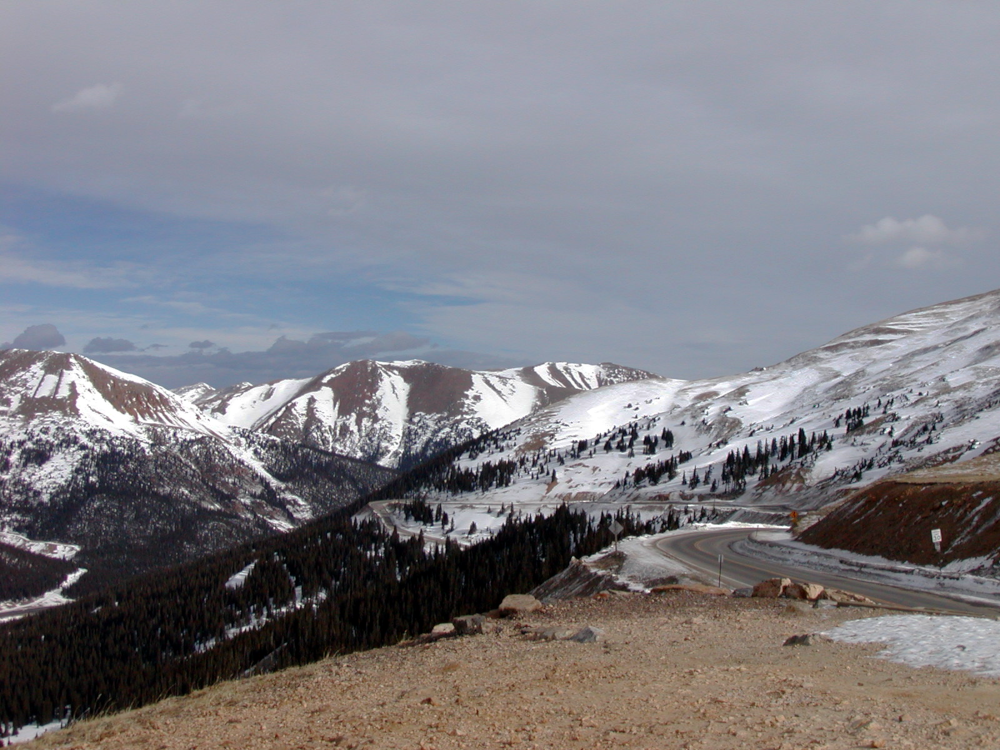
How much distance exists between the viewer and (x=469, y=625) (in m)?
22.9

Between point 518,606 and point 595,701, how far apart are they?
41.6 feet

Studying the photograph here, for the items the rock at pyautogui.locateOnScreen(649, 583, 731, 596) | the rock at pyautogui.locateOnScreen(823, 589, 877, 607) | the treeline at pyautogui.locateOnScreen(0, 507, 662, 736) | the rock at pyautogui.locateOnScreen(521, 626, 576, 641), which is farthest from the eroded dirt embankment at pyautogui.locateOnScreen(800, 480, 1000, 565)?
the treeline at pyautogui.locateOnScreen(0, 507, 662, 736)

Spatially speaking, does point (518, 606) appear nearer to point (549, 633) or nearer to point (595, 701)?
point (549, 633)

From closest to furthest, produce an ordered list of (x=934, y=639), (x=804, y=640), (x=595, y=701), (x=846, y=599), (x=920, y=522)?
(x=595, y=701) → (x=934, y=639) → (x=804, y=640) → (x=846, y=599) → (x=920, y=522)

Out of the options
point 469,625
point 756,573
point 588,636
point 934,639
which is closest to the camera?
point 934,639

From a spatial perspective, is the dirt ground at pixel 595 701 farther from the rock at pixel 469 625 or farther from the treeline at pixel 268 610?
the treeline at pixel 268 610

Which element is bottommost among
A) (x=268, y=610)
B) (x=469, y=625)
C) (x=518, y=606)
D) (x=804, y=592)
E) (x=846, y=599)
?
(x=268, y=610)

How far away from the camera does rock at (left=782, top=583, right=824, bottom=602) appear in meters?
25.7

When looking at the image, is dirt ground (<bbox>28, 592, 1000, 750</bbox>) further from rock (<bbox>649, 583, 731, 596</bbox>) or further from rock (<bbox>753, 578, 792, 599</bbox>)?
rock (<bbox>649, 583, 731, 596</bbox>)

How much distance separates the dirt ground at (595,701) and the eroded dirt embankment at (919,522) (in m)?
18.0

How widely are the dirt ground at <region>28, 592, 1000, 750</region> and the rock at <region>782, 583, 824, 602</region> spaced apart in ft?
15.8

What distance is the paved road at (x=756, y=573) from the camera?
89.8ft

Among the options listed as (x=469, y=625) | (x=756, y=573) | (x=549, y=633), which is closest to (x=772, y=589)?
(x=549, y=633)

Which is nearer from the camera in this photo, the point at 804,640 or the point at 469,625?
the point at 804,640
